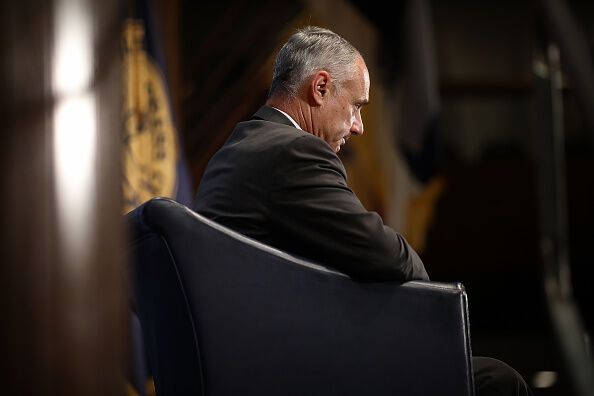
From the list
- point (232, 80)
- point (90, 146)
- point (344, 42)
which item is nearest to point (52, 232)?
point (90, 146)

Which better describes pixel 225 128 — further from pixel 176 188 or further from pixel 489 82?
pixel 489 82

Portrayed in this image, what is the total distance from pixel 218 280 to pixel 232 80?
474 cm

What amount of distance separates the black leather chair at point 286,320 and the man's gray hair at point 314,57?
446 millimetres

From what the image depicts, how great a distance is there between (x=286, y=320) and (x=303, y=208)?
171 mm

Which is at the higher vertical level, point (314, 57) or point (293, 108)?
point (314, 57)

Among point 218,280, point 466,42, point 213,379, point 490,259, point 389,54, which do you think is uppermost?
point 466,42

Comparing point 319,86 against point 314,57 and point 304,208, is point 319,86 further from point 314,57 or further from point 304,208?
point 304,208

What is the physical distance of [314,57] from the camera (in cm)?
126

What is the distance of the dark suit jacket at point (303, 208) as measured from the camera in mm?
950

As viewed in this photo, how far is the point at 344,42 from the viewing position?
127 centimetres

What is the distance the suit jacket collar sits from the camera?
122 centimetres

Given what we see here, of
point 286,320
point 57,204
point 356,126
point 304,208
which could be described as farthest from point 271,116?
point 57,204

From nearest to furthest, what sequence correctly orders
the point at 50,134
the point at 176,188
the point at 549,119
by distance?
the point at 50,134 < the point at 549,119 < the point at 176,188

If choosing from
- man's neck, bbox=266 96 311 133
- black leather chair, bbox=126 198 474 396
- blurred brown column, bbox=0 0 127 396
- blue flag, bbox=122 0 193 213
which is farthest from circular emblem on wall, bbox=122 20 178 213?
blurred brown column, bbox=0 0 127 396
